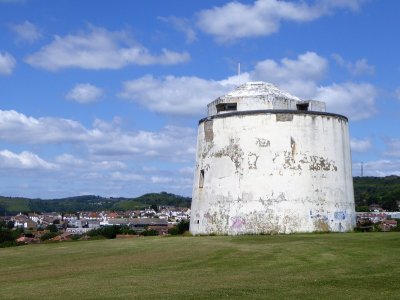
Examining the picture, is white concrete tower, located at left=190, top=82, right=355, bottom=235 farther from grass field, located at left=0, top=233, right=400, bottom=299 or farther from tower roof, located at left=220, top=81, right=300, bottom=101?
grass field, located at left=0, top=233, right=400, bottom=299

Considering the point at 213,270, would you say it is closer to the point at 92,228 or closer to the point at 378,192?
the point at 92,228

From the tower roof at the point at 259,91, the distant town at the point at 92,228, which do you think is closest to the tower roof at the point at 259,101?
the tower roof at the point at 259,91

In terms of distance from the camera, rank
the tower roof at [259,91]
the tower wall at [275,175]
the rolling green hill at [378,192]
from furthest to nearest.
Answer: the rolling green hill at [378,192] < the tower roof at [259,91] < the tower wall at [275,175]

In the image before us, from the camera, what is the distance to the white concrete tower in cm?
2459

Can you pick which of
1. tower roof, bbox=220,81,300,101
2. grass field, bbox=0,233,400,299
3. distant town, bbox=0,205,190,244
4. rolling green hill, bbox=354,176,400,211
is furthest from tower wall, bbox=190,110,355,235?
rolling green hill, bbox=354,176,400,211

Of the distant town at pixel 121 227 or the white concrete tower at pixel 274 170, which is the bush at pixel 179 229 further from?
the white concrete tower at pixel 274 170

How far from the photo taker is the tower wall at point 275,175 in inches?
968

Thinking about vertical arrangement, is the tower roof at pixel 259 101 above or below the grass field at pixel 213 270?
above

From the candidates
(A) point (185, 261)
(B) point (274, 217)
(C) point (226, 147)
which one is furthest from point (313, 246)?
(C) point (226, 147)

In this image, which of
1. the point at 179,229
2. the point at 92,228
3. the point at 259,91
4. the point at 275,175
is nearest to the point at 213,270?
the point at 275,175

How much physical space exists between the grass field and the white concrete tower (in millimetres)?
3459

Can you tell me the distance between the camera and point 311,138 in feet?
82.5

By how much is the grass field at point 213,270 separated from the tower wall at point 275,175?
3.45 metres

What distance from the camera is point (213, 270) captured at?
47.5 feet
